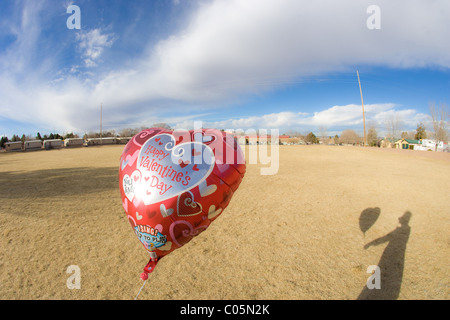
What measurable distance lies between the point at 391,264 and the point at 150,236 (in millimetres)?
5628

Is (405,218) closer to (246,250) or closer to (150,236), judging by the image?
(246,250)

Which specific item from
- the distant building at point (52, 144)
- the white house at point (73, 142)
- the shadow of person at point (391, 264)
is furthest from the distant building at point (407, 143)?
the distant building at point (52, 144)

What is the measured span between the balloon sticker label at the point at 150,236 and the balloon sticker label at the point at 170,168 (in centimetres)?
39

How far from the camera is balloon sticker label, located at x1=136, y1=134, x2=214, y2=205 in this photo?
245 cm

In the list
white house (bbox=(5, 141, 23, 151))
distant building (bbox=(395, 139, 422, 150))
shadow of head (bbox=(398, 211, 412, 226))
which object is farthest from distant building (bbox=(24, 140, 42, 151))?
distant building (bbox=(395, 139, 422, 150))

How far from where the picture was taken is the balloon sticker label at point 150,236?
101 inches

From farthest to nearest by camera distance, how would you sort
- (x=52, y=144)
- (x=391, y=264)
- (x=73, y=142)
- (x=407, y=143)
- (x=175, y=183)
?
(x=407, y=143) → (x=73, y=142) → (x=52, y=144) → (x=391, y=264) → (x=175, y=183)

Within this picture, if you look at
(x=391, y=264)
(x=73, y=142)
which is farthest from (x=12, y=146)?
(x=391, y=264)

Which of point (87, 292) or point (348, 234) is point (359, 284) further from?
point (87, 292)

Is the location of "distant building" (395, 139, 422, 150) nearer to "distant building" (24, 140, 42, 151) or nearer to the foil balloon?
the foil balloon

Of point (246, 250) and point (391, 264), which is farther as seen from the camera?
point (246, 250)

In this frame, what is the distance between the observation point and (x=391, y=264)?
Result: 15.5 ft

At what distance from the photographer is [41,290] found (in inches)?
151
